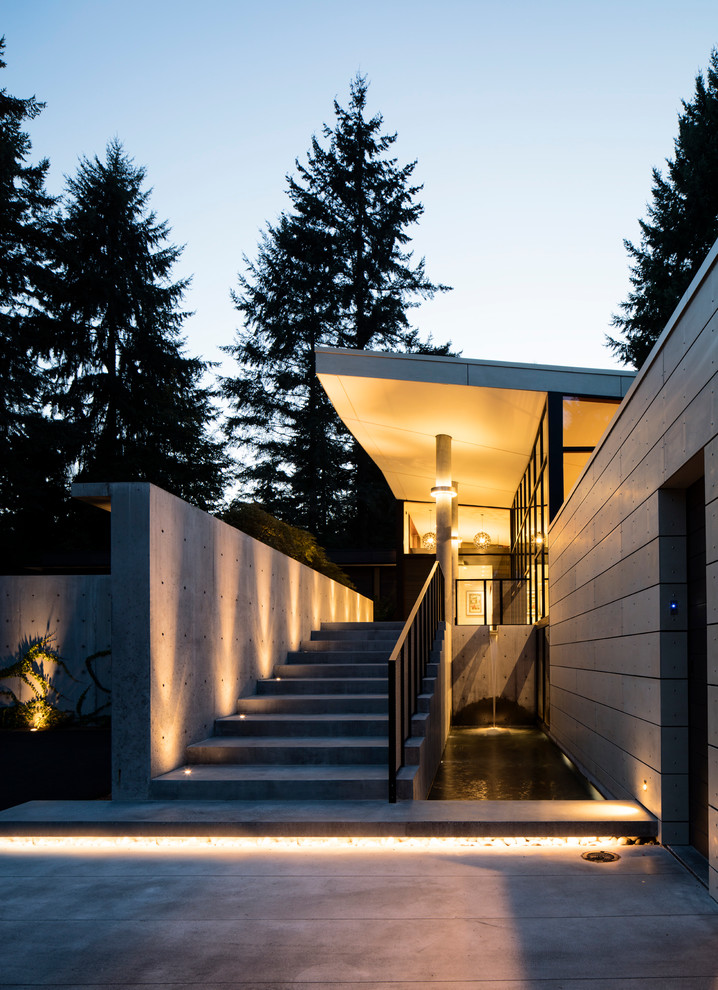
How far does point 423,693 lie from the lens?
25.1 ft

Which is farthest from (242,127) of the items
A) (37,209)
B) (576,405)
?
(576,405)

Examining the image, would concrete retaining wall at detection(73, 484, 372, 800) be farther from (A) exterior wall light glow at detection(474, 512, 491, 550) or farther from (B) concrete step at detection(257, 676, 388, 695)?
(A) exterior wall light glow at detection(474, 512, 491, 550)

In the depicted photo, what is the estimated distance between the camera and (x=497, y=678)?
12883mm

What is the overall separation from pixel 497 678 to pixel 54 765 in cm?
730

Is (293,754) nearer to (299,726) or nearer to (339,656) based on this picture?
(299,726)

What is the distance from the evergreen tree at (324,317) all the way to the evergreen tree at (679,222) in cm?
630

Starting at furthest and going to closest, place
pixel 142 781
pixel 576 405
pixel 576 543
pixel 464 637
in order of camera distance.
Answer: pixel 464 637 < pixel 576 405 < pixel 576 543 < pixel 142 781

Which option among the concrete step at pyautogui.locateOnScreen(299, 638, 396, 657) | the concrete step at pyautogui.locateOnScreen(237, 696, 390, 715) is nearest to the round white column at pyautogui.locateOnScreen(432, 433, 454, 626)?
the concrete step at pyautogui.locateOnScreen(299, 638, 396, 657)

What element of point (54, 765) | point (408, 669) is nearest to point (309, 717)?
point (408, 669)

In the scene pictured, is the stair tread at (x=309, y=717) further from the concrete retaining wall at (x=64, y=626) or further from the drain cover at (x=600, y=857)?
the concrete retaining wall at (x=64, y=626)

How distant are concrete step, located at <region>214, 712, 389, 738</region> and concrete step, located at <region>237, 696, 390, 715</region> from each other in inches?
14.2

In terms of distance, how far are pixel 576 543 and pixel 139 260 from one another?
22994 mm

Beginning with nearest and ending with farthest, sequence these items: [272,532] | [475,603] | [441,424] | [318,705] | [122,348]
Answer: [318,705]
[272,532]
[441,424]
[475,603]
[122,348]

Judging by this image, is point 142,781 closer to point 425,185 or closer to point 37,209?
point 37,209
